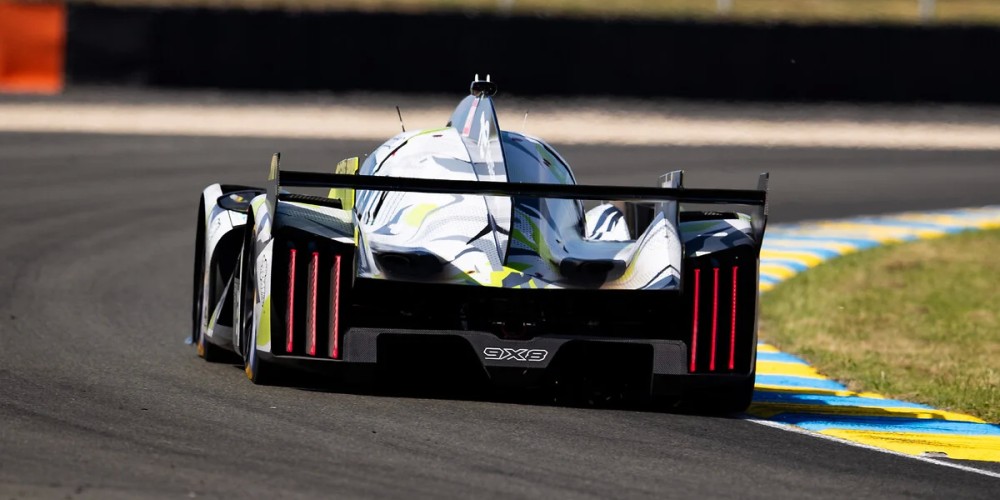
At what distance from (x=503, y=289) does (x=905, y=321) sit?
17.5 ft

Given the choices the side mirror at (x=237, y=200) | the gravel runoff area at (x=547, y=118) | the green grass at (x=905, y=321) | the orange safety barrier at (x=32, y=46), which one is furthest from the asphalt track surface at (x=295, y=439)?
the orange safety barrier at (x=32, y=46)

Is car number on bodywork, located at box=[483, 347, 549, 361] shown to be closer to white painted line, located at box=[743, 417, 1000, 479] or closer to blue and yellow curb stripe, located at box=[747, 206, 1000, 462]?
white painted line, located at box=[743, 417, 1000, 479]

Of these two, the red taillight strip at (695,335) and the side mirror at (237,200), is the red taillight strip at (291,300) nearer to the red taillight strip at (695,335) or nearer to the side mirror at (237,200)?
the side mirror at (237,200)

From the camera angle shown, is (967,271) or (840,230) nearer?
(967,271)

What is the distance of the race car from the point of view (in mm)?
7219

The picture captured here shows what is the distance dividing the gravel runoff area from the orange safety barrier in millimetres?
413

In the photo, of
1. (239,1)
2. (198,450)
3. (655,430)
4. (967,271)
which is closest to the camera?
(198,450)

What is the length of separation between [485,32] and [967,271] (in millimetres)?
11480

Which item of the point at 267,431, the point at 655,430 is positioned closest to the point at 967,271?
the point at 655,430

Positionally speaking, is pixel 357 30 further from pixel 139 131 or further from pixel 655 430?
pixel 655 430

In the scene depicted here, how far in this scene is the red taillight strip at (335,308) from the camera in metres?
7.23

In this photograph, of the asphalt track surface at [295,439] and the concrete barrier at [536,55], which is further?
the concrete barrier at [536,55]

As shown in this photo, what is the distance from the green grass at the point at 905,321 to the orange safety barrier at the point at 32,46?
43.8ft

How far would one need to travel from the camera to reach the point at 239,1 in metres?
28.2
